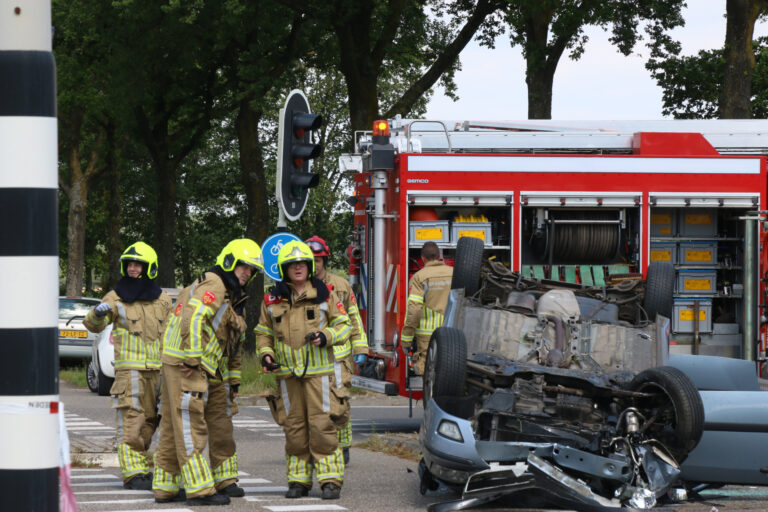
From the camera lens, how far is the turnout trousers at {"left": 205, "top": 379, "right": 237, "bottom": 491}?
8414mm

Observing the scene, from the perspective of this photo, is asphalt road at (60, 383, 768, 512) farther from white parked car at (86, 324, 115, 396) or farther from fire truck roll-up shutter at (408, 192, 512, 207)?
white parked car at (86, 324, 115, 396)

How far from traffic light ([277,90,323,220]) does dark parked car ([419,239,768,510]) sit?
1.48 metres

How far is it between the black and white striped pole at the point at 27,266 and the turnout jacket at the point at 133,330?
6325 millimetres

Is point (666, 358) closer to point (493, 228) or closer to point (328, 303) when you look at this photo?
point (328, 303)

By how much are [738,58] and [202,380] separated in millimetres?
13281

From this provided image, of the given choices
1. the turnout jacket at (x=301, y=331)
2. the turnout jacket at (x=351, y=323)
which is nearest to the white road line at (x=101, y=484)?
the turnout jacket at (x=301, y=331)

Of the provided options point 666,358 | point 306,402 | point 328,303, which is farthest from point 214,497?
point 666,358

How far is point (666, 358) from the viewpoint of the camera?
323 inches

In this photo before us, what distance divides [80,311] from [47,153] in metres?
21.0

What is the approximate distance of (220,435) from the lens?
8406 millimetres

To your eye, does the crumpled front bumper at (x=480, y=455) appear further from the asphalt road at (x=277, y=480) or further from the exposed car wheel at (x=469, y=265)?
the exposed car wheel at (x=469, y=265)

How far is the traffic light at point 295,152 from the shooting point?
30.5 feet

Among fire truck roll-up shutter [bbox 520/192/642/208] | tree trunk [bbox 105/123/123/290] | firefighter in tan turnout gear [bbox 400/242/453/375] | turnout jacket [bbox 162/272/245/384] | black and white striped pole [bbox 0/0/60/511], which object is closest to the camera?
black and white striped pole [bbox 0/0/60/511]

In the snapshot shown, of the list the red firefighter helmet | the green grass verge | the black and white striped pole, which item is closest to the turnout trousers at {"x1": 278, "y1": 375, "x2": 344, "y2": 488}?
the red firefighter helmet
